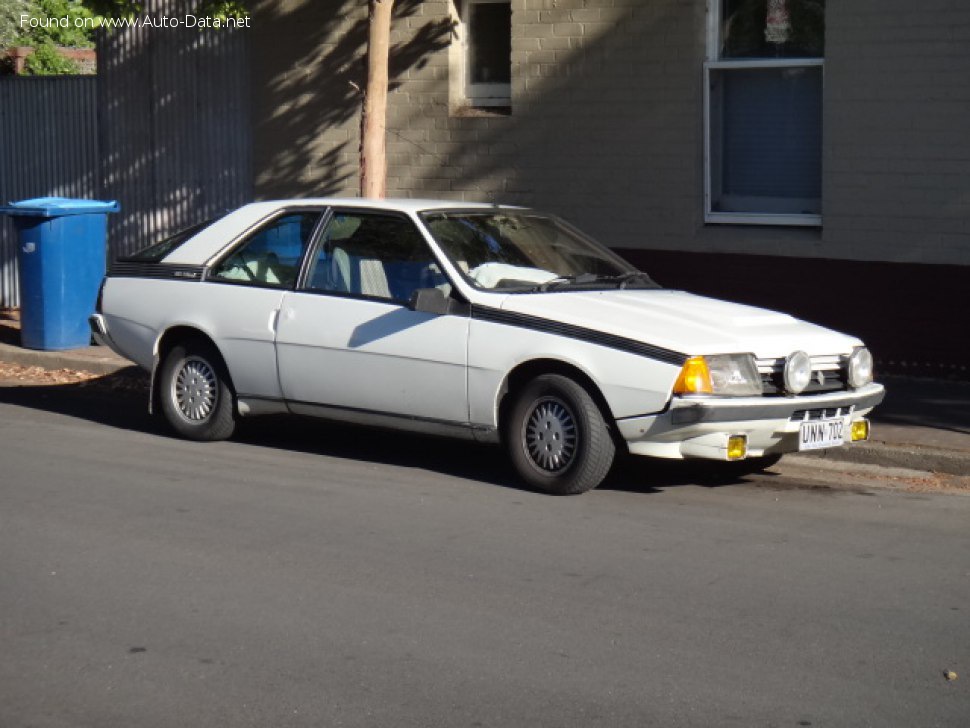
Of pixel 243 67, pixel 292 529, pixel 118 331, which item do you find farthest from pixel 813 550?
pixel 243 67

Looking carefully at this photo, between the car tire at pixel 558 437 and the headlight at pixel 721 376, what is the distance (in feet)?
1.66

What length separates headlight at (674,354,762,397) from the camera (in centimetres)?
770

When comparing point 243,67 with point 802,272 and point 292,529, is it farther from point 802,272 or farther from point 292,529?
point 292,529

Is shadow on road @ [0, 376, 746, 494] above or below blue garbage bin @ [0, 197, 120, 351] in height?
below

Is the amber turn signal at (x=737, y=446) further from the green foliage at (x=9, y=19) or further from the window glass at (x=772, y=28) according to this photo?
the green foliage at (x=9, y=19)

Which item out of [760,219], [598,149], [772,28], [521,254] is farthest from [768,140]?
[521,254]

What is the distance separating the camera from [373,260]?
29.3 feet

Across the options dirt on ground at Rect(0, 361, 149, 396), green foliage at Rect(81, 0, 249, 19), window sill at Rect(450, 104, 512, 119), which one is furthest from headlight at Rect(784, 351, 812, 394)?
green foliage at Rect(81, 0, 249, 19)

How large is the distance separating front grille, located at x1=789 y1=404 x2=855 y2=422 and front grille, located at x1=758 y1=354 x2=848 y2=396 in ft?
0.33

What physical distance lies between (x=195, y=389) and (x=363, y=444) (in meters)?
1.08

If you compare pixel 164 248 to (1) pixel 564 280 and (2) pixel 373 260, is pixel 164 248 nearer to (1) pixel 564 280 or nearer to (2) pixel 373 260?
(2) pixel 373 260

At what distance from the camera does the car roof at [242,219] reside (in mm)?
9234

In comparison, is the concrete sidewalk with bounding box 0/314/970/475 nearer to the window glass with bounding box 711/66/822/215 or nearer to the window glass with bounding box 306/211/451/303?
the window glass with bounding box 711/66/822/215

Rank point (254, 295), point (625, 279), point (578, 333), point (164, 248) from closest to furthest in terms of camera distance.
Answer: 1. point (578, 333)
2. point (625, 279)
3. point (254, 295)
4. point (164, 248)
